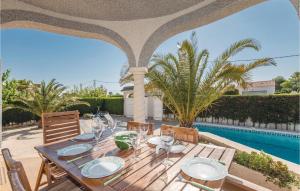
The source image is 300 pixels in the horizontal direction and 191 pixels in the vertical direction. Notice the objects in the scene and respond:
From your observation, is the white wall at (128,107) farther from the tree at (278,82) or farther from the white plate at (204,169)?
the tree at (278,82)

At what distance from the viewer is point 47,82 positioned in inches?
321

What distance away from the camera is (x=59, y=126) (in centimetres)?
266

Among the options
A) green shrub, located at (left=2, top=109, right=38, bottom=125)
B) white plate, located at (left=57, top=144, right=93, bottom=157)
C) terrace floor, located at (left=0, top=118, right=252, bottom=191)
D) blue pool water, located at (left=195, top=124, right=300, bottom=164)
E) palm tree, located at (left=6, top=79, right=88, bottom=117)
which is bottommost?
blue pool water, located at (left=195, top=124, right=300, bottom=164)

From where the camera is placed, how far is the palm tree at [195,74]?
3.97 meters

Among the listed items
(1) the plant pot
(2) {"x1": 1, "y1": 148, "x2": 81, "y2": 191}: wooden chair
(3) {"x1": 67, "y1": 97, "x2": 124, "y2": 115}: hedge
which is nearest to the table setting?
(2) {"x1": 1, "y1": 148, "x2": 81, "y2": 191}: wooden chair

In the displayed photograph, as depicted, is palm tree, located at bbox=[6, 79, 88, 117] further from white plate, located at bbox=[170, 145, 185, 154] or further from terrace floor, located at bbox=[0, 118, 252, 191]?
white plate, located at bbox=[170, 145, 185, 154]

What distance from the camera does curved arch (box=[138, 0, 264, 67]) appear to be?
3.43 meters

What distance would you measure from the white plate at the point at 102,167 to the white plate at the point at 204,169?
0.55m

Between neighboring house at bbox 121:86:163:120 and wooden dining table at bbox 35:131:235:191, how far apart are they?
822 cm

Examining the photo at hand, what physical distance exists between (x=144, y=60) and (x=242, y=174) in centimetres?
355

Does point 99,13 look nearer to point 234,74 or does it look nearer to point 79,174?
point 234,74

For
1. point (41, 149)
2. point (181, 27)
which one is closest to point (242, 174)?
point (41, 149)

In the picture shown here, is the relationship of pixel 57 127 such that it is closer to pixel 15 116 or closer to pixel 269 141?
pixel 15 116

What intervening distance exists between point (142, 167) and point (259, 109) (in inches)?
363
